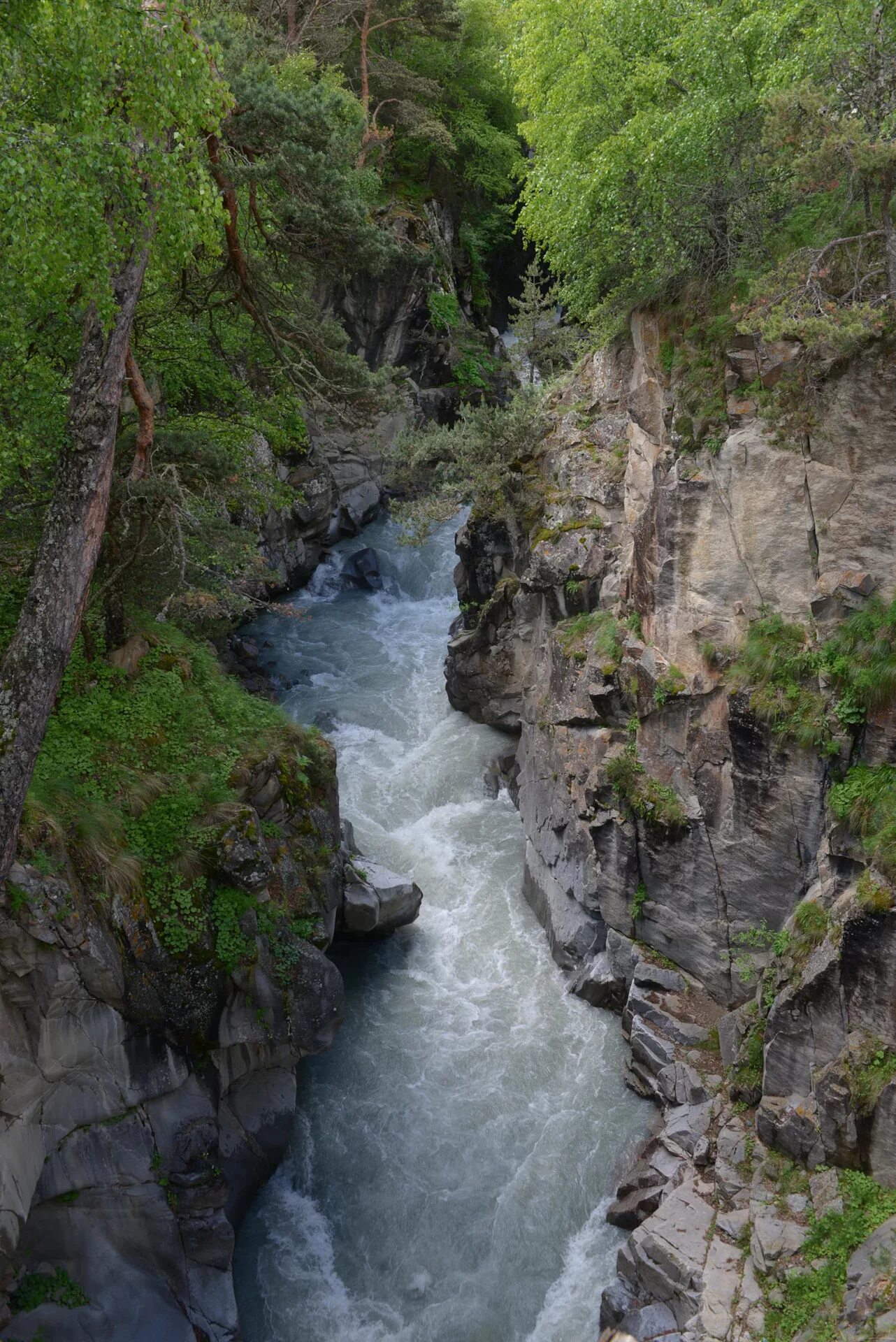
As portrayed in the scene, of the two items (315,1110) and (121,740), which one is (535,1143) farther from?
(121,740)

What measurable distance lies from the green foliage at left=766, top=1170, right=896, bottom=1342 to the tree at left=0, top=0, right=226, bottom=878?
29.9ft

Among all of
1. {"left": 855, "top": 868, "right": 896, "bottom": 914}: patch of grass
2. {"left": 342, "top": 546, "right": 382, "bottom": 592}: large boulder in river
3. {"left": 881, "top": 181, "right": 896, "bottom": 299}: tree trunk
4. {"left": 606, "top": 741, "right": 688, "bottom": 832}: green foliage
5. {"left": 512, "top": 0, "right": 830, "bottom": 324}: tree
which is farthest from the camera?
{"left": 342, "top": 546, "right": 382, "bottom": 592}: large boulder in river

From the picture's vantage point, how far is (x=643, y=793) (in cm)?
1419

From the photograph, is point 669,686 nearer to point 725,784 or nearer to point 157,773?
point 725,784

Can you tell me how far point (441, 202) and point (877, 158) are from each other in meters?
28.3

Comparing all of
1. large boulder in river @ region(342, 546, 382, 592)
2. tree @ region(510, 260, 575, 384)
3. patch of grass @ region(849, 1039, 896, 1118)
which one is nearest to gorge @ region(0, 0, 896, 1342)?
patch of grass @ region(849, 1039, 896, 1118)

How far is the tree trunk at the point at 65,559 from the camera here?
8.15 metres

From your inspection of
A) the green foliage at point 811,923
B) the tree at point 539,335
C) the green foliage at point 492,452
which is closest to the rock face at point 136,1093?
the green foliage at point 811,923

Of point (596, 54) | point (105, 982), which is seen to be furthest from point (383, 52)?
point (105, 982)

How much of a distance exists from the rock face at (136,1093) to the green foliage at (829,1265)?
624 centimetres

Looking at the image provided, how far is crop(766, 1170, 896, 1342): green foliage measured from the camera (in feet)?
28.5

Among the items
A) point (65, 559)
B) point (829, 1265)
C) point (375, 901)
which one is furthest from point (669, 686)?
point (65, 559)

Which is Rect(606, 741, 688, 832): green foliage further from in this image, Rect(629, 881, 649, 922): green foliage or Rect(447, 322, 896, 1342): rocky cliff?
Rect(629, 881, 649, 922): green foliage

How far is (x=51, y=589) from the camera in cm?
854
